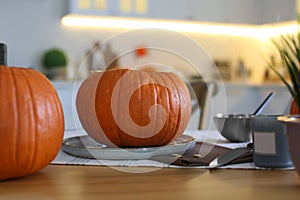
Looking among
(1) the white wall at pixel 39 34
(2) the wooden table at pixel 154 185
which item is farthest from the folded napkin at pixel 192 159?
(1) the white wall at pixel 39 34

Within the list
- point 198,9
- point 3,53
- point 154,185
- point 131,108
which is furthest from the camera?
point 198,9

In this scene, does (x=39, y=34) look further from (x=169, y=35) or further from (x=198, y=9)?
(x=198, y=9)

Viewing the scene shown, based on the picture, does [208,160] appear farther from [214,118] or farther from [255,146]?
[214,118]

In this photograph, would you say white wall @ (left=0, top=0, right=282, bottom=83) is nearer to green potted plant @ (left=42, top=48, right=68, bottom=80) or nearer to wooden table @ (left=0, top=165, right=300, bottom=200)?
green potted plant @ (left=42, top=48, right=68, bottom=80)

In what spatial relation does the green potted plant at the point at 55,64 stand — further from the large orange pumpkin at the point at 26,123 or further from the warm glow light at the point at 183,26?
the large orange pumpkin at the point at 26,123

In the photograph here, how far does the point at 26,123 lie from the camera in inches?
26.0

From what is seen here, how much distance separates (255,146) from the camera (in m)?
0.73

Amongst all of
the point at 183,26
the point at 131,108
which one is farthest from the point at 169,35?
the point at 131,108

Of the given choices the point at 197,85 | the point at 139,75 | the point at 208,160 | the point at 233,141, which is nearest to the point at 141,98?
the point at 139,75

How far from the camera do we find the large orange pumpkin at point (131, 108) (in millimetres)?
849

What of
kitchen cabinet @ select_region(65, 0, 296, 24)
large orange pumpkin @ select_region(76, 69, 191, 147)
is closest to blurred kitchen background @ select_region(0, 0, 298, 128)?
kitchen cabinet @ select_region(65, 0, 296, 24)

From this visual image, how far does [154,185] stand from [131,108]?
28cm

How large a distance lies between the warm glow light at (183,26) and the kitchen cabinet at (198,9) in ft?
0.19

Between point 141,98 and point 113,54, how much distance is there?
3.20m
